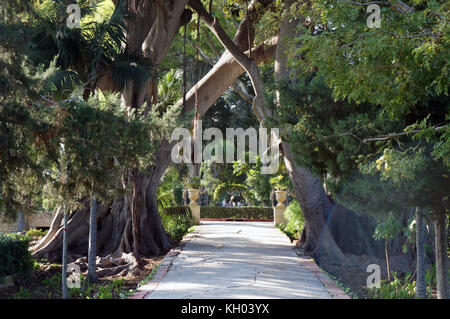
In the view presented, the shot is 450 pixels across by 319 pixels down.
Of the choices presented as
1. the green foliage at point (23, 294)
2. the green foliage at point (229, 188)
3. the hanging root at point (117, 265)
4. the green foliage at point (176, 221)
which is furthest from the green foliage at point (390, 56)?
the green foliage at point (229, 188)

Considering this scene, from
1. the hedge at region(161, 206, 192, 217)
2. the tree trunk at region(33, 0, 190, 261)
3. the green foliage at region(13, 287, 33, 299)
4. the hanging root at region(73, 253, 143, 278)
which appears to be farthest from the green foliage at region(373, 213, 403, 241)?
the hedge at region(161, 206, 192, 217)

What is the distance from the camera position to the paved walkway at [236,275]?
732 centimetres

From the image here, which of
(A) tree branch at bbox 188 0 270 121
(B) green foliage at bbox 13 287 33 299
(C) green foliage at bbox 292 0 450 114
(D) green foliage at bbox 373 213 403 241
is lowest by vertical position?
(B) green foliage at bbox 13 287 33 299

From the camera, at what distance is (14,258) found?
30.3 ft

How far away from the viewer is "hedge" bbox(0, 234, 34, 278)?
8.93 m

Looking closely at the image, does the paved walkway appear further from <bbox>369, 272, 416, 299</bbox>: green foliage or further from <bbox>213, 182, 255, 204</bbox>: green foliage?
<bbox>213, 182, 255, 204</bbox>: green foliage

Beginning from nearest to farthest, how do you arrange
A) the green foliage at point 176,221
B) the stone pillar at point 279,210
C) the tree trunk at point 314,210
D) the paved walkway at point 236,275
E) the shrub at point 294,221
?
the paved walkway at point 236,275, the tree trunk at point 314,210, the green foliage at point 176,221, the shrub at point 294,221, the stone pillar at point 279,210

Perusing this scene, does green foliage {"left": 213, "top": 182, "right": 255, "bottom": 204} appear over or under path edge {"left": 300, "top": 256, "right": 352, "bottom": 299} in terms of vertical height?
over

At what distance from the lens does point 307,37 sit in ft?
20.6

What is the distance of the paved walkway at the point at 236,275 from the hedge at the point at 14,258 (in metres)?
2.71

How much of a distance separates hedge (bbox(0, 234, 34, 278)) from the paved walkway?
2.71 metres

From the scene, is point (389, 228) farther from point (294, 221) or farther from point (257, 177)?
point (257, 177)

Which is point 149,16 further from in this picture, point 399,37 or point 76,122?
point 399,37

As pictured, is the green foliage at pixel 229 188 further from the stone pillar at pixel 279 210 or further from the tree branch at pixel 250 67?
the tree branch at pixel 250 67
